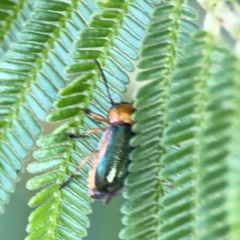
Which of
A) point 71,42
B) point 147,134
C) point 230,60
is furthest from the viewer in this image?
point 71,42

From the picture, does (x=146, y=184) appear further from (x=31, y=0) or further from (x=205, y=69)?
(x=31, y=0)

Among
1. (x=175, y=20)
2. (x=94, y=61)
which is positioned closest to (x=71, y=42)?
(x=94, y=61)

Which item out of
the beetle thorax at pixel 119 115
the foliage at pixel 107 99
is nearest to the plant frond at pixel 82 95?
the foliage at pixel 107 99

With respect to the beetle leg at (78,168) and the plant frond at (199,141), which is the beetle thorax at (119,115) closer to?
the beetle leg at (78,168)

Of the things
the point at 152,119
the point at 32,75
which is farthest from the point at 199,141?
the point at 32,75

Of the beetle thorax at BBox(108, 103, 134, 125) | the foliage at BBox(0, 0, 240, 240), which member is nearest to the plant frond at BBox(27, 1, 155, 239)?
the foliage at BBox(0, 0, 240, 240)

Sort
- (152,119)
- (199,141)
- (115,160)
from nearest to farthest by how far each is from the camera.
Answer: (199,141) → (152,119) → (115,160)

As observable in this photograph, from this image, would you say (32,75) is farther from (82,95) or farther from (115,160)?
(115,160)
